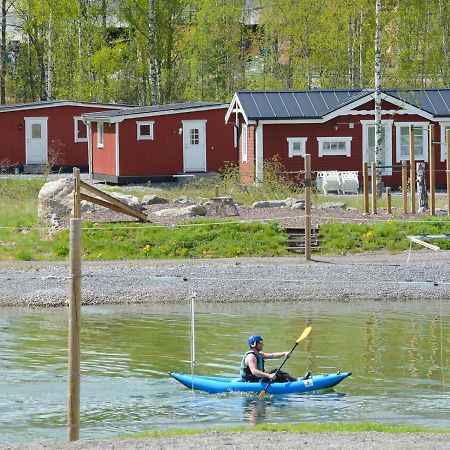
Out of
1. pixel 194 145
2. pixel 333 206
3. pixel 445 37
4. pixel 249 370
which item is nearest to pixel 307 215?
pixel 333 206

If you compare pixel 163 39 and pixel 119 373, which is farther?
pixel 163 39

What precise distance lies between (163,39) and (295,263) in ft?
136

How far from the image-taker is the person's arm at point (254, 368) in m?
18.2

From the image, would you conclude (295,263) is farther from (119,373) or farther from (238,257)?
(119,373)

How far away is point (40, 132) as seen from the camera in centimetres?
5778

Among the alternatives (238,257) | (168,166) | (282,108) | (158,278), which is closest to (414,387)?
(158,278)

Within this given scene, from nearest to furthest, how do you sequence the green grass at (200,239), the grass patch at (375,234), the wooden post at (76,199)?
1. the wooden post at (76,199)
2. the green grass at (200,239)
3. the grass patch at (375,234)

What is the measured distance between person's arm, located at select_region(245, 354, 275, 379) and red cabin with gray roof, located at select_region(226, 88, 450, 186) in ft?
89.4

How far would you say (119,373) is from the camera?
65.2ft

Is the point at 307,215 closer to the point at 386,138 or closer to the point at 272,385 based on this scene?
the point at 272,385

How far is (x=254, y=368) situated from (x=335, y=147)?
28.8m

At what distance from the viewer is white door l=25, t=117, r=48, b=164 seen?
57625 mm

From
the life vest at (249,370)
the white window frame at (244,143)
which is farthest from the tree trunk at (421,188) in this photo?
the life vest at (249,370)

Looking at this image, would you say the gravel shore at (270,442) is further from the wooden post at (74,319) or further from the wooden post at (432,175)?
the wooden post at (432,175)
